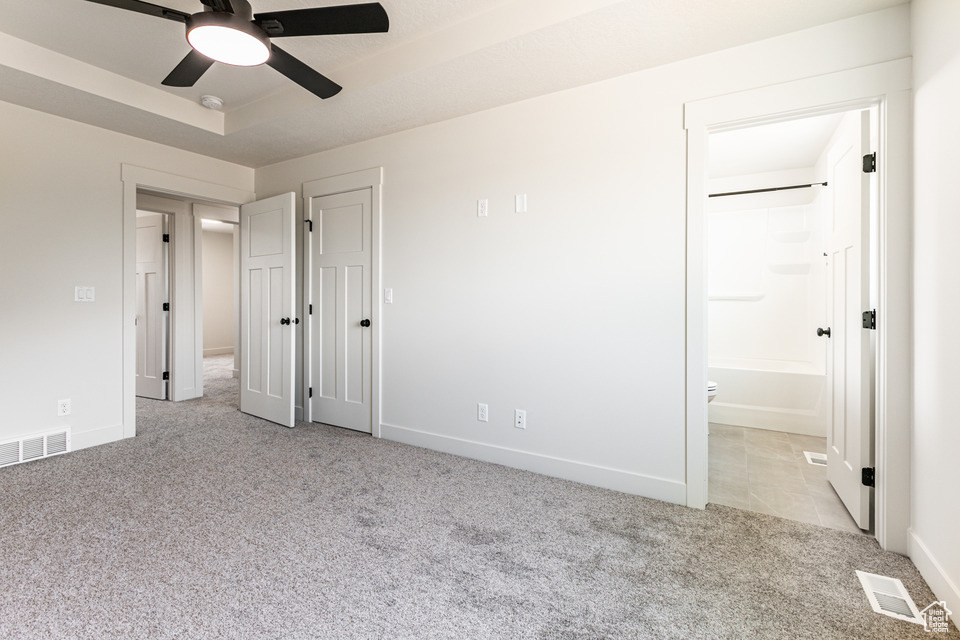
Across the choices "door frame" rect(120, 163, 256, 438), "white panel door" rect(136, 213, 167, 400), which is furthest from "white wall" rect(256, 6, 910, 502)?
"white panel door" rect(136, 213, 167, 400)

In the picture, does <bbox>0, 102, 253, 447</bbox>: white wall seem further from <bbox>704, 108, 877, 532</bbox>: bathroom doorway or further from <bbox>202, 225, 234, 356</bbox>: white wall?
<bbox>202, 225, 234, 356</bbox>: white wall

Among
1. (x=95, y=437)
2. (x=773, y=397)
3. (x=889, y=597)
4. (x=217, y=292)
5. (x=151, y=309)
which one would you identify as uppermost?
(x=217, y=292)

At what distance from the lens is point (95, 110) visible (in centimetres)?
293

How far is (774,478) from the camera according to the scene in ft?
8.86

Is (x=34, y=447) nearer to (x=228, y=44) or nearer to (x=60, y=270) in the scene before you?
(x=60, y=270)

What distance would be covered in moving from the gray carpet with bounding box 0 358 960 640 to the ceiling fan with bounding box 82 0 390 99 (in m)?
2.11

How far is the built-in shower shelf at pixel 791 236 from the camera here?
4.26 m

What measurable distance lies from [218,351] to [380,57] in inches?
292

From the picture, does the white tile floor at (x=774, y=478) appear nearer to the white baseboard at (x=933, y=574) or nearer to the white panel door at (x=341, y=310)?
the white baseboard at (x=933, y=574)

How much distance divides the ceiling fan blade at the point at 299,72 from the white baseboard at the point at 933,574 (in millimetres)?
3206

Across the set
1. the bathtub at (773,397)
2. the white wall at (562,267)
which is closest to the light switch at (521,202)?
the white wall at (562,267)

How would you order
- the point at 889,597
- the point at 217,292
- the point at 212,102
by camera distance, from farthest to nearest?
the point at 217,292 → the point at 212,102 → the point at 889,597

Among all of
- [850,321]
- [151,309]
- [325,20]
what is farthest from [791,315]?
[151,309]

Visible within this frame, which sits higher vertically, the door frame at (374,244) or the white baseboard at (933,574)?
the door frame at (374,244)
